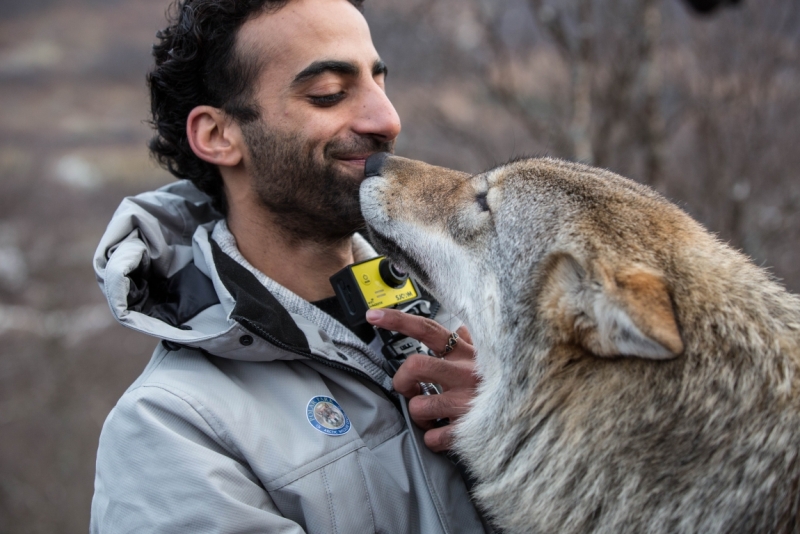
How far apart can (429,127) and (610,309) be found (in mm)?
6596

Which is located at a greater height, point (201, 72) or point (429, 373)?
point (201, 72)

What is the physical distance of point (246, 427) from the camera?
6.35 ft

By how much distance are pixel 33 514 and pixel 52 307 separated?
3.07 meters

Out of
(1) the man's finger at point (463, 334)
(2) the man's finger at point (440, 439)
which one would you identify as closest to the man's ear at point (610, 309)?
(2) the man's finger at point (440, 439)

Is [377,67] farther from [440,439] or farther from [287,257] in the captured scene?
[440,439]

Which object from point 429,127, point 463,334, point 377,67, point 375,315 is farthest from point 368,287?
point 429,127

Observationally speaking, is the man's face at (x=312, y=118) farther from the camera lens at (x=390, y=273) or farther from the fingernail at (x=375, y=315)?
the fingernail at (x=375, y=315)

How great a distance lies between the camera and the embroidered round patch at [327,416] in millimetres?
2031

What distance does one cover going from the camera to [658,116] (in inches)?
241

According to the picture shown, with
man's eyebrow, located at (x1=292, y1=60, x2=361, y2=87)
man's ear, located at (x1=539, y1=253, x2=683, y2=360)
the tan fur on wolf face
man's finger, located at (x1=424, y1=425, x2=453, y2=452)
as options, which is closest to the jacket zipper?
man's finger, located at (x1=424, y1=425, x2=453, y2=452)

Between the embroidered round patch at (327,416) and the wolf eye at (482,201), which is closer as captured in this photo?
the embroidered round patch at (327,416)

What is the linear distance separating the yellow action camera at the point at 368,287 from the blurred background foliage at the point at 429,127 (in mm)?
1812

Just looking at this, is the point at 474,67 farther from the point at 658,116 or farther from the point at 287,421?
the point at 287,421

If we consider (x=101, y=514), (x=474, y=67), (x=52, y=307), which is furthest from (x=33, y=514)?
(x=474, y=67)
